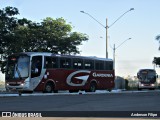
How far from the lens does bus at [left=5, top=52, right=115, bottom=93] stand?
3488 cm

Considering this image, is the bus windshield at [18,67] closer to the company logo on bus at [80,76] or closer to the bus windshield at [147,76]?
the company logo on bus at [80,76]

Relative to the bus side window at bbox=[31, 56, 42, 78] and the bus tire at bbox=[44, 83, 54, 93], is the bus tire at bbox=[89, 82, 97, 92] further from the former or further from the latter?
the bus side window at bbox=[31, 56, 42, 78]

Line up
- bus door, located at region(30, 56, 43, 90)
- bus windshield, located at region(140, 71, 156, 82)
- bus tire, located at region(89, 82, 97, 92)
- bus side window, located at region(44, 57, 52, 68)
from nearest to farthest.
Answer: bus door, located at region(30, 56, 43, 90)
bus side window, located at region(44, 57, 52, 68)
bus tire, located at region(89, 82, 97, 92)
bus windshield, located at region(140, 71, 156, 82)

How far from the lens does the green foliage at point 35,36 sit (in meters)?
47.7

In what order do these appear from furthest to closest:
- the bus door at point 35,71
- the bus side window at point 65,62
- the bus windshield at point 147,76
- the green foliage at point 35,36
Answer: the bus windshield at point 147,76, the green foliage at point 35,36, the bus side window at point 65,62, the bus door at point 35,71

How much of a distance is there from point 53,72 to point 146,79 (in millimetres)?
26615

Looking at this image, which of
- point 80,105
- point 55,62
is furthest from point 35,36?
point 80,105

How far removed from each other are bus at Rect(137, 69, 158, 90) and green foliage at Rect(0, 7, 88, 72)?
Result: 8764 millimetres

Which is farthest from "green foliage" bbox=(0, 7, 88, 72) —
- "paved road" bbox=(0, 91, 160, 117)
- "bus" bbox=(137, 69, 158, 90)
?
"paved road" bbox=(0, 91, 160, 117)

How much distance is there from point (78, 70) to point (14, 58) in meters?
6.45

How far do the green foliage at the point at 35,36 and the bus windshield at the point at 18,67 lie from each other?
12.0 metres

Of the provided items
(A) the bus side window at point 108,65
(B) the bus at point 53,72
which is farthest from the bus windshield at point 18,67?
(A) the bus side window at point 108,65

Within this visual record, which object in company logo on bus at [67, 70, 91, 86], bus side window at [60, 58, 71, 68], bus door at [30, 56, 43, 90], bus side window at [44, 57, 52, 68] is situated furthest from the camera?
company logo on bus at [67, 70, 91, 86]

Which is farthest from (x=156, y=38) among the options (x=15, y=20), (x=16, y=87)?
(x=16, y=87)
